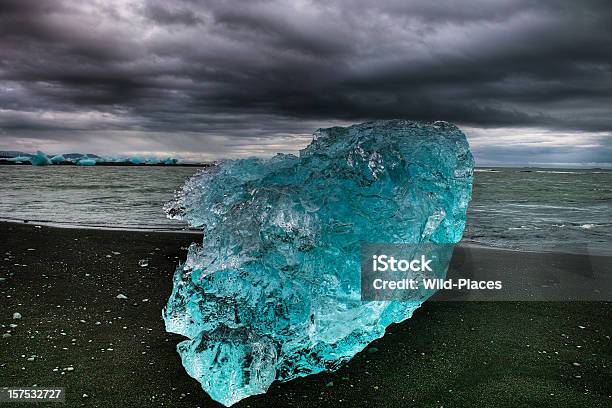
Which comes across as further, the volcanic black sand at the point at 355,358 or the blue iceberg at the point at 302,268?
the volcanic black sand at the point at 355,358

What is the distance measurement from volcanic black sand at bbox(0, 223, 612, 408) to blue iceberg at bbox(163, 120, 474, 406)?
0.34 m

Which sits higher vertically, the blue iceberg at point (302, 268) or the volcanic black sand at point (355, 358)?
the blue iceberg at point (302, 268)

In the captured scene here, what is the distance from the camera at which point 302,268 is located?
12.6 feet

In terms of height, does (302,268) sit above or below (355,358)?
above

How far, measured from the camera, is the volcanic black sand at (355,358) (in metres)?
3.70

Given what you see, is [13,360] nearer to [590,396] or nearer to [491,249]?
[590,396]

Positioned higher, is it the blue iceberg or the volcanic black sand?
the blue iceberg

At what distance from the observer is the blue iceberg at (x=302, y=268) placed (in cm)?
359

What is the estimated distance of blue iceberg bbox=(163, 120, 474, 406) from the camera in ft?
11.8

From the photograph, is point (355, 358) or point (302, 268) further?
point (355, 358)

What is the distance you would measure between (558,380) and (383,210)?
2.19 metres

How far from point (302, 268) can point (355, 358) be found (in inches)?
48.8

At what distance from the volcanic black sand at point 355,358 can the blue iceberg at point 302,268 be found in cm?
34

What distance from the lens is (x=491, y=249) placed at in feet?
34.2
